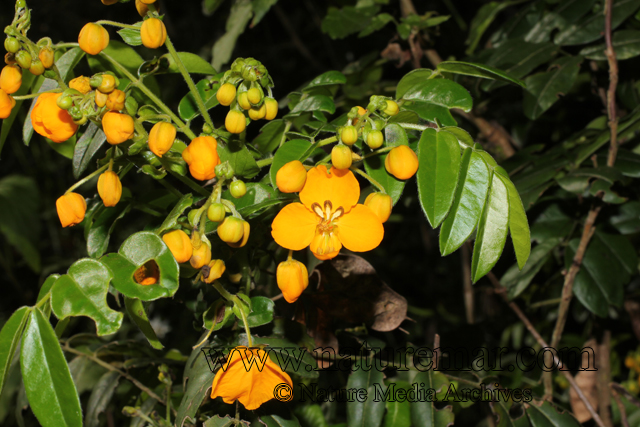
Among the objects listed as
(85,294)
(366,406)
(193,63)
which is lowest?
(366,406)

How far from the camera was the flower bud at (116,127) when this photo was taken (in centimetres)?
61

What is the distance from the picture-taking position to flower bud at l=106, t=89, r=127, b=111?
63 cm

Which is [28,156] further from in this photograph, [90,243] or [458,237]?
[458,237]

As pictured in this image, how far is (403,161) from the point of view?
0.66 meters

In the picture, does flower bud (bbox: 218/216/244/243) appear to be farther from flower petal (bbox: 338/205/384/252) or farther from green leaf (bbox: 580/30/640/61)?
green leaf (bbox: 580/30/640/61)

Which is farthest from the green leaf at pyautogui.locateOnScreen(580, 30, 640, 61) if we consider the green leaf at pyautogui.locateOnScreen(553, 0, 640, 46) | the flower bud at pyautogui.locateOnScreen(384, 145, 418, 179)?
the flower bud at pyautogui.locateOnScreen(384, 145, 418, 179)

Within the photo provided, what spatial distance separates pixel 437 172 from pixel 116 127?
439 mm

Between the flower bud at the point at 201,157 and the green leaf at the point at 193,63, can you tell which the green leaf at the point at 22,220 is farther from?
the flower bud at the point at 201,157

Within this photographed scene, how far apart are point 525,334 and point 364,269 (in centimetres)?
130

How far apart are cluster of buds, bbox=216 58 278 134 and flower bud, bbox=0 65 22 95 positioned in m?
A: 0.28

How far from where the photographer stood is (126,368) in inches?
43.0

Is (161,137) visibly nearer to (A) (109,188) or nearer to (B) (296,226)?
(A) (109,188)

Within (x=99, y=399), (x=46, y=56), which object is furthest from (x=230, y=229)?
(x=99, y=399)

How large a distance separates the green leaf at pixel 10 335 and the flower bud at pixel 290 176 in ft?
1.23
